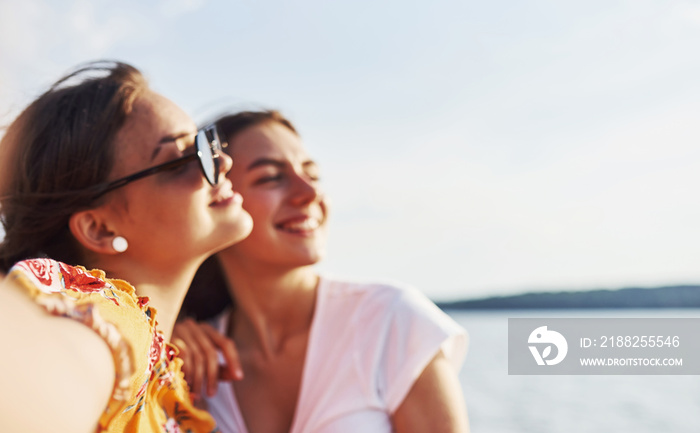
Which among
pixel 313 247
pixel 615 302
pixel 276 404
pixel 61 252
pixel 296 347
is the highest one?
pixel 61 252

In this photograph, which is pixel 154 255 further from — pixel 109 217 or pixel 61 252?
pixel 61 252

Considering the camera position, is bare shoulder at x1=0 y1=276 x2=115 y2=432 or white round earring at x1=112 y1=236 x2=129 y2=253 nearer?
bare shoulder at x1=0 y1=276 x2=115 y2=432

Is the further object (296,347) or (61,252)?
(296,347)

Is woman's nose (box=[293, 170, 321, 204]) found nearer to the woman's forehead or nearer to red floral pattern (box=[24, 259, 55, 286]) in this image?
the woman's forehead

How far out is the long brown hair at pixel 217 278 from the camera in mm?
3102

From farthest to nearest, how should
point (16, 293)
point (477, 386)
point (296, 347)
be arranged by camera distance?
point (477, 386)
point (296, 347)
point (16, 293)

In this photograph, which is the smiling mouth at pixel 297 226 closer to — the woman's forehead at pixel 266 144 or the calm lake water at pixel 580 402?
the woman's forehead at pixel 266 144

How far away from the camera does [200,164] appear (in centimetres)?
212

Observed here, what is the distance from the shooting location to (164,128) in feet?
6.98

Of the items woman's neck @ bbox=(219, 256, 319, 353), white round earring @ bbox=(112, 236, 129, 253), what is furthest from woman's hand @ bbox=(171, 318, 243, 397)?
white round earring @ bbox=(112, 236, 129, 253)

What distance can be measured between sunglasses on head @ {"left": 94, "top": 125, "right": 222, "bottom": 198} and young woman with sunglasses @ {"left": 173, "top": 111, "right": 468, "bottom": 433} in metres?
0.68

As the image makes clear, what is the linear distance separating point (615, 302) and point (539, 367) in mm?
14647

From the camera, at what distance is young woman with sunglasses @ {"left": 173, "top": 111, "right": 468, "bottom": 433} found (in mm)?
2514

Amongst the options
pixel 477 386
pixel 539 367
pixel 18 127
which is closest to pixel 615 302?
pixel 477 386
